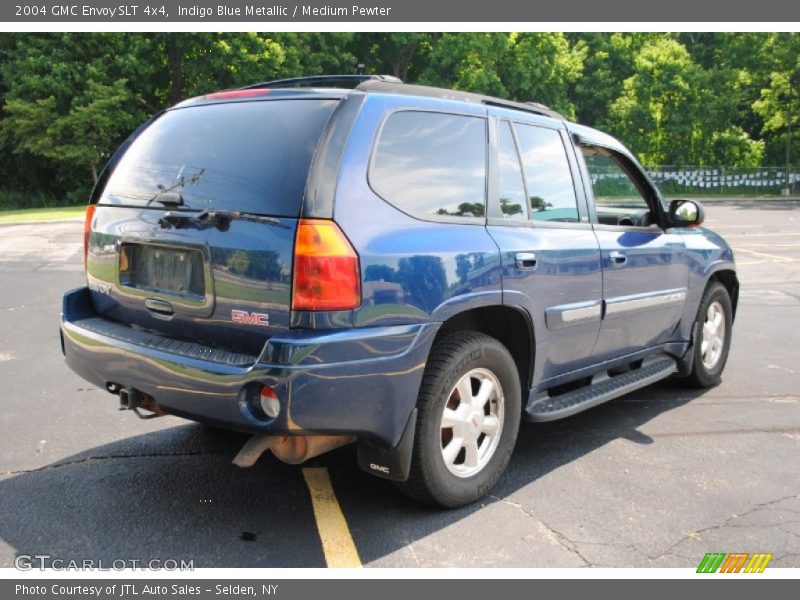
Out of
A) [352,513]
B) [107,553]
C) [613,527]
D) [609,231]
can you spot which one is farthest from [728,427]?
[107,553]

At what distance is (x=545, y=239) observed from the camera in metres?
3.88

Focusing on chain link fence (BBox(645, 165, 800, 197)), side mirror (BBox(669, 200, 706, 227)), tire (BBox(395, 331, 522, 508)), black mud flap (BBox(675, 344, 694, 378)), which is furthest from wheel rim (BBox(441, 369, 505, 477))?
chain link fence (BBox(645, 165, 800, 197))

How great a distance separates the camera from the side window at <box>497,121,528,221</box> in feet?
12.4

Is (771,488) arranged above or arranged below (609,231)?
below

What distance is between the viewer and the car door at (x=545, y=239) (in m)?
3.69

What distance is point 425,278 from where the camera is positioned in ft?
10.3

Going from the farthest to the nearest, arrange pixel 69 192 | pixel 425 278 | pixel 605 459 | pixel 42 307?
pixel 69 192, pixel 42 307, pixel 605 459, pixel 425 278

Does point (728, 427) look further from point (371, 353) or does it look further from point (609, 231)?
point (371, 353)

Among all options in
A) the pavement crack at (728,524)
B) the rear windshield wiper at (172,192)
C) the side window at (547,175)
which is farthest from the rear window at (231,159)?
the pavement crack at (728,524)

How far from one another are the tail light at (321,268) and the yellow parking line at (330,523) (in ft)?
3.37

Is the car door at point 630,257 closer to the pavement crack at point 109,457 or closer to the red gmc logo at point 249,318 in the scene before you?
the red gmc logo at point 249,318

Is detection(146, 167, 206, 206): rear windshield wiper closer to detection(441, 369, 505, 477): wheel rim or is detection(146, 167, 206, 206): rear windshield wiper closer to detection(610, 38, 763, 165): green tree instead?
detection(441, 369, 505, 477): wheel rim

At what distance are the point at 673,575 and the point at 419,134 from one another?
2162mm

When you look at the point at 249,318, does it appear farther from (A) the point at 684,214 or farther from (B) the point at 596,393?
(A) the point at 684,214
